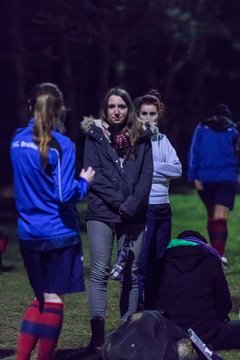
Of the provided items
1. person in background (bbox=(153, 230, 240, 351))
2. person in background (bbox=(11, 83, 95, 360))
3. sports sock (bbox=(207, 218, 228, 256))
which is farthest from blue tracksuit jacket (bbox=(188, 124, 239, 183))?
person in background (bbox=(11, 83, 95, 360))

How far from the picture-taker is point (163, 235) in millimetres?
8523

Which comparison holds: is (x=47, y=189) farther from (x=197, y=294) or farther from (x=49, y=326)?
(x=197, y=294)

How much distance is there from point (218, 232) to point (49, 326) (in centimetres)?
508

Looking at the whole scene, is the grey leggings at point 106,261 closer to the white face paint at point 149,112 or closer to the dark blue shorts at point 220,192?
the white face paint at point 149,112

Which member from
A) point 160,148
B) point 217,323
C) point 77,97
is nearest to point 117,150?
point 160,148

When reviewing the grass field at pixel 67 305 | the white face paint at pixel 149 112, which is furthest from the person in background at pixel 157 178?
the grass field at pixel 67 305

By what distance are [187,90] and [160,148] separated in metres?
21.3

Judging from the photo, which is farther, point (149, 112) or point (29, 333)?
point (149, 112)

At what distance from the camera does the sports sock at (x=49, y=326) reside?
21.4 feet

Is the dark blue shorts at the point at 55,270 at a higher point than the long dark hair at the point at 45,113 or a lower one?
lower

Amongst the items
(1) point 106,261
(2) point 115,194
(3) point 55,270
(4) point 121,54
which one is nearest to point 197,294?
(1) point 106,261

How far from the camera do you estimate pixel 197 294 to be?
708 centimetres

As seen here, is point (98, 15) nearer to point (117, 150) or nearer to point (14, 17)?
point (14, 17)

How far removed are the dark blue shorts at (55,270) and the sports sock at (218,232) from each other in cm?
493
